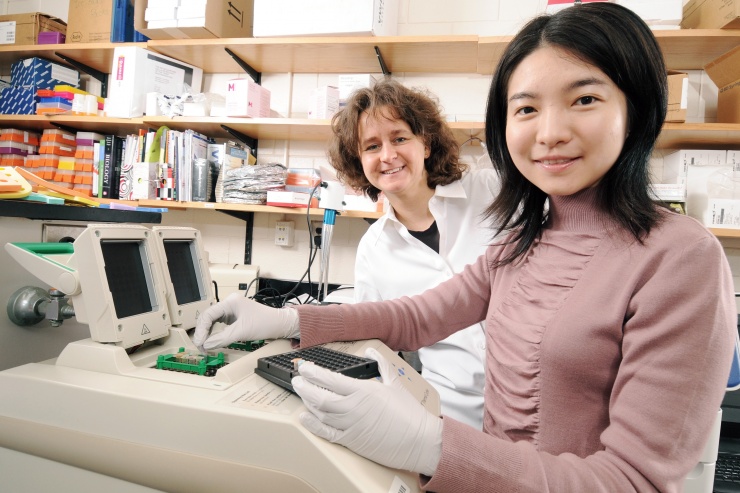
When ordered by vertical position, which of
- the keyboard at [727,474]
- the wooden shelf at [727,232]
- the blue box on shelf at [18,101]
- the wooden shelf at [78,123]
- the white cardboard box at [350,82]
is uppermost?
the white cardboard box at [350,82]

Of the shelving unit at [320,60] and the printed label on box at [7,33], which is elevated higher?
the printed label on box at [7,33]

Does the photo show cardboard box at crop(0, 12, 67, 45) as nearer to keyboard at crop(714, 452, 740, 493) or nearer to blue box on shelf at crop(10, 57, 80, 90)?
blue box on shelf at crop(10, 57, 80, 90)

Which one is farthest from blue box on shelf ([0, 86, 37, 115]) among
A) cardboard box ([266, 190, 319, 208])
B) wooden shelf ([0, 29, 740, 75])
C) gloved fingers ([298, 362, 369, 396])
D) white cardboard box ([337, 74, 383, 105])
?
gloved fingers ([298, 362, 369, 396])

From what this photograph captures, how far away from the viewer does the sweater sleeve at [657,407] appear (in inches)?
21.8

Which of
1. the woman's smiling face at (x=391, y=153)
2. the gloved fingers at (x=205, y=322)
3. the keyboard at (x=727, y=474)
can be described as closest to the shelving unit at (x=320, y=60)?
the woman's smiling face at (x=391, y=153)

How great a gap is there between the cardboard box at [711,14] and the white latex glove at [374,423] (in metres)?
1.99

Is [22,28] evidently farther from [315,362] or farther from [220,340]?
[315,362]

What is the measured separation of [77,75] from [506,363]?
2934mm

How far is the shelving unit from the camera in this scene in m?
1.90

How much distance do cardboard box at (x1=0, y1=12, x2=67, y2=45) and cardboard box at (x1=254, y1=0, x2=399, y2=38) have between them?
1.37 meters

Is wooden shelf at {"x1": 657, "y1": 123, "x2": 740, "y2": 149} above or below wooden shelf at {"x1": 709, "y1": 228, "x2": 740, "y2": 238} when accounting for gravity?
above

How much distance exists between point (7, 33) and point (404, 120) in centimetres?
245

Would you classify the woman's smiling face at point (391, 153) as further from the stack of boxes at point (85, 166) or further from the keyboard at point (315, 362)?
the stack of boxes at point (85, 166)

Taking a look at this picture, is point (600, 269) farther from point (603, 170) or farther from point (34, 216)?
point (34, 216)
